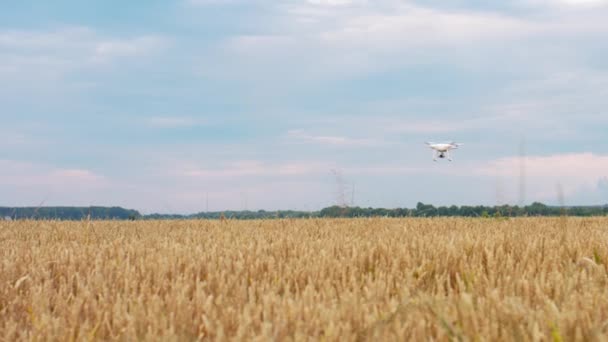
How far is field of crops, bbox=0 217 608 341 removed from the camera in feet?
7.98

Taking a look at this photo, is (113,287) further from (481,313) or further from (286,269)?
(481,313)

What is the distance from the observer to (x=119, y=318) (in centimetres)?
278

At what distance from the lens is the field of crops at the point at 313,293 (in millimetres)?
2434

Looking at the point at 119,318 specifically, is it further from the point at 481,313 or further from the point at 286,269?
the point at 481,313

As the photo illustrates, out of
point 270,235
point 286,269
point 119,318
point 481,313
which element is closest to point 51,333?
point 119,318

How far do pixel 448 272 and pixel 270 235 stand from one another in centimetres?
259

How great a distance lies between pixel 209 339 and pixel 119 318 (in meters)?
0.47

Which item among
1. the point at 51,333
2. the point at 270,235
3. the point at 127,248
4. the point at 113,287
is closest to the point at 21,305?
the point at 113,287

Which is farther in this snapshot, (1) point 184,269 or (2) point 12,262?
(2) point 12,262

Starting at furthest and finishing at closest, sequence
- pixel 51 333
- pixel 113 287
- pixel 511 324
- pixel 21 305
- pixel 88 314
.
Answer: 1. pixel 113 287
2. pixel 21 305
3. pixel 88 314
4. pixel 51 333
5. pixel 511 324

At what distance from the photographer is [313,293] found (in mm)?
3225

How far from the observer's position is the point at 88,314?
3.04m

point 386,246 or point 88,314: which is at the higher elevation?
point 386,246

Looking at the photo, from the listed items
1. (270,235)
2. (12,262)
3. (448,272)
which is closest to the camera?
(448,272)
